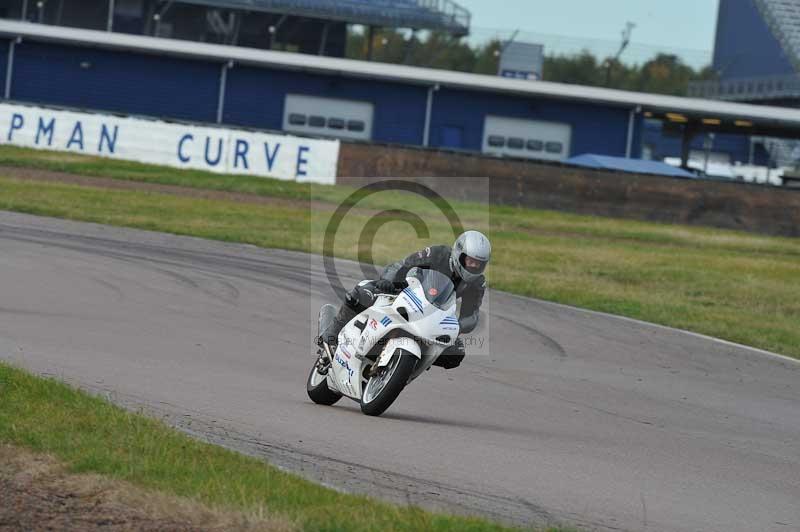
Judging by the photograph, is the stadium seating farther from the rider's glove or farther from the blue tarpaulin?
the rider's glove

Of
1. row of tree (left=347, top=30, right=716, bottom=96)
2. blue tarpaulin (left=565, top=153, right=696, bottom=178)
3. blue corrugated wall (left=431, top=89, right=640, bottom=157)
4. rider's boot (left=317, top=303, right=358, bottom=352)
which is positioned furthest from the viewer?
row of tree (left=347, top=30, right=716, bottom=96)

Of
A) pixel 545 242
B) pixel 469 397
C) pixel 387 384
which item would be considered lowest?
pixel 469 397

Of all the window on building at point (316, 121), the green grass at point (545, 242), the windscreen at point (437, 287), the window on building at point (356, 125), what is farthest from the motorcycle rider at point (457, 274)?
the window on building at point (356, 125)

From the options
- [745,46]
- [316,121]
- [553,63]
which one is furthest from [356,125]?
[745,46]

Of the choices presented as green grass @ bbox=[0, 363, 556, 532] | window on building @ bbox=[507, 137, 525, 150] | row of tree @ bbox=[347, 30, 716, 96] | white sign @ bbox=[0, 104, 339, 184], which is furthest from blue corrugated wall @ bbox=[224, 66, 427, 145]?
green grass @ bbox=[0, 363, 556, 532]

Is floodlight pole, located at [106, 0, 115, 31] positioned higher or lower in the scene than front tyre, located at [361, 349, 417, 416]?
higher

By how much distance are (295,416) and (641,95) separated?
41.4m

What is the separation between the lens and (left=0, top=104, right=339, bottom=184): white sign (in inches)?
1302

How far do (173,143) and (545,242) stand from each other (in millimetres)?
11384

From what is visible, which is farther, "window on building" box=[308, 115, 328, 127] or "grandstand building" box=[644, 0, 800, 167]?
"grandstand building" box=[644, 0, 800, 167]

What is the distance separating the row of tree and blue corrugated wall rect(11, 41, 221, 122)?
12.8 metres

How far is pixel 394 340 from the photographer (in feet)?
28.8

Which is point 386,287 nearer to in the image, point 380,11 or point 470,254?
point 470,254

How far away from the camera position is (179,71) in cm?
4781
